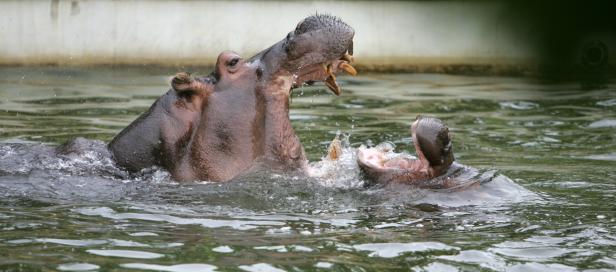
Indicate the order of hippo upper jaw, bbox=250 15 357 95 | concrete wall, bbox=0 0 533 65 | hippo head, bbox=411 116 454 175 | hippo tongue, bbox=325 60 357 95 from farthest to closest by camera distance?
concrete wall, bbox=0 0 533 65 → hippo tongue, bbox=325 60 357 95 → hippo upper jaw, bbox=250 15 357 95 → hippo head, bbox=411 116 454 175

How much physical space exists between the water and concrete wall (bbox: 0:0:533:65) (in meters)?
3.55

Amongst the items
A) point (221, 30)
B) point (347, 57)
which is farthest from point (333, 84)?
point (221, 30)

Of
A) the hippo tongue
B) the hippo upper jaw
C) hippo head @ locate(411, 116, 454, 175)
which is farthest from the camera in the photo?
the hippo tongue

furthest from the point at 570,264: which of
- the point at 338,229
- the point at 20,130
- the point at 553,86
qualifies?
the point at 553,86

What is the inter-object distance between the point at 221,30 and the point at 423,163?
7536mm

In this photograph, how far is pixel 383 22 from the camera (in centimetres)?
1334

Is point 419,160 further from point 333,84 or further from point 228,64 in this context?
point 228,64

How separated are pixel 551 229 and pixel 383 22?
8.57m

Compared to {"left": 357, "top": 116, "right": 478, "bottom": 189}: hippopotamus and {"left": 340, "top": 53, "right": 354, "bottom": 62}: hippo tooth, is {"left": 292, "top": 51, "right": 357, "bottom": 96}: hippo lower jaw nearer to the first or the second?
{"left": 340, "top": 53, "right": 354, "bottom": 62}: hippo tooth

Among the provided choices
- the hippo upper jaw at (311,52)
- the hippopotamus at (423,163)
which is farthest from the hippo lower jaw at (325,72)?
the hippopotamus at (423,163)

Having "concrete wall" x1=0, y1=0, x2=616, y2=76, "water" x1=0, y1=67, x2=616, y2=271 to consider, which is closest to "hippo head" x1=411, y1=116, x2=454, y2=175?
"water" x1=0, y1=67, x2=616, y2=271

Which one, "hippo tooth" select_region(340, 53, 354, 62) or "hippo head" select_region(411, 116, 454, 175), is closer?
"hippo head" select_region(411, 116, 454, 175)

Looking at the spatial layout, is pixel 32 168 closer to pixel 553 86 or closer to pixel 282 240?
pixel 282 240

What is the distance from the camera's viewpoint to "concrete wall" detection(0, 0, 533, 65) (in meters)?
12.3
